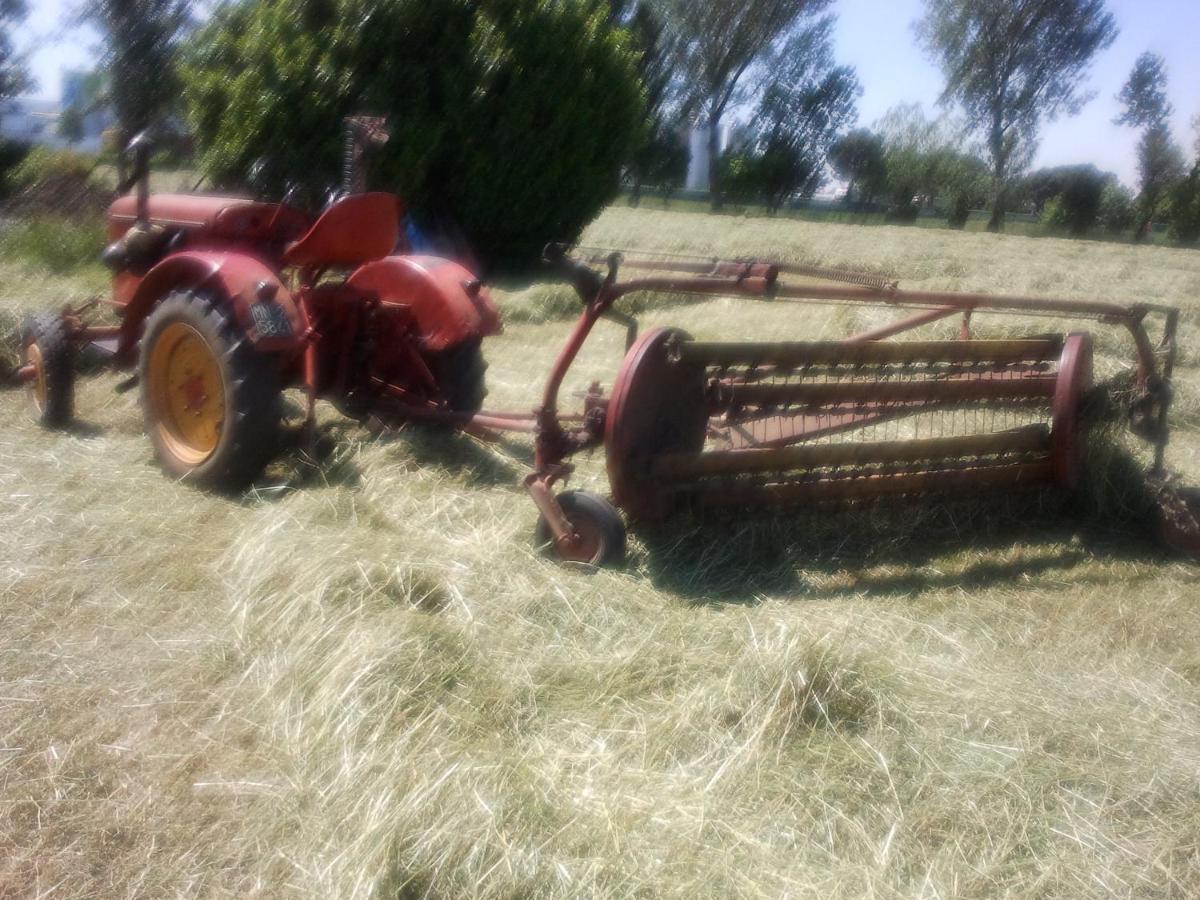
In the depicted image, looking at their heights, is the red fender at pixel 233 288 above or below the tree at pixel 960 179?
below

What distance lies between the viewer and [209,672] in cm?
299

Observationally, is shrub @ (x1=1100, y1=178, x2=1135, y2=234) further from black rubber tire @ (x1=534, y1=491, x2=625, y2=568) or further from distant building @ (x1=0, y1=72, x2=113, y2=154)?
black rubber tire @ (x1=534, y1=491, x2=625, y2=568)

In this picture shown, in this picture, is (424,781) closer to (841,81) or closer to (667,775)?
(667,775)

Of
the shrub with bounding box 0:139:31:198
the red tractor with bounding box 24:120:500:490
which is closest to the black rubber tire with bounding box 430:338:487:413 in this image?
the red tractor with bounding box 24:120:500:490

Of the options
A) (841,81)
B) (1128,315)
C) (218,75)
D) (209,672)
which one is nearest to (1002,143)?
(841,81)

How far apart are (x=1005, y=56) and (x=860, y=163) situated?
506 cm

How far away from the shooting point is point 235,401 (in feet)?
13.5

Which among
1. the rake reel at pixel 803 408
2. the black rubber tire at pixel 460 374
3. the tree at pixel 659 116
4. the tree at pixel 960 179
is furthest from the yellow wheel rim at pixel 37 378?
the tree at pixel 960 179

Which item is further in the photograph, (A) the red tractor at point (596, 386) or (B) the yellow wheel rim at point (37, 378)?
(B) the yellow wheel rim at point (37, 378)

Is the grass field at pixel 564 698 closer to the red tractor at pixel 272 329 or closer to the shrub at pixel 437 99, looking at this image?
the red tractor at pixel 272 329

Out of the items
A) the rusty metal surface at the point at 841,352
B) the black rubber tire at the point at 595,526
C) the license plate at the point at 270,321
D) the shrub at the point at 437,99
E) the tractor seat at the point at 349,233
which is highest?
the shrub at the point at 437,99

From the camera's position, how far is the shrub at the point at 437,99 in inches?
412

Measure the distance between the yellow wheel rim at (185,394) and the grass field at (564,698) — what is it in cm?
22

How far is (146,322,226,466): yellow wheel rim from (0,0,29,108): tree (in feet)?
41.4
